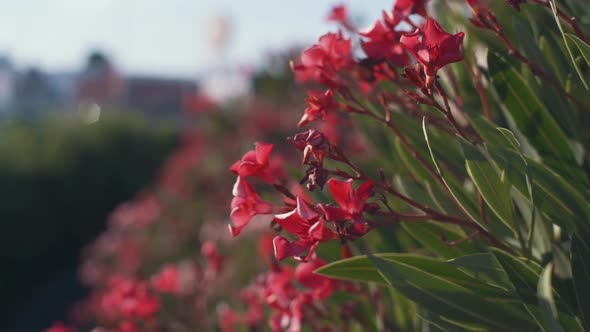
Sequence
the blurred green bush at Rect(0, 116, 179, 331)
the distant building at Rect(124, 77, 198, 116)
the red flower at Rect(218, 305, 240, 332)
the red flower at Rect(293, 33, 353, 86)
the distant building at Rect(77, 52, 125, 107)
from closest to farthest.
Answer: the red flower at Rect(293, 33, 353, 86) < the red flower at Rect(218, 305, 240, 332) < the blurred green bush at Rect(0, 116, 179, 331) < the distant building at Rect(77, 52, 125, 107) < the distant building at Rect(124, 77, 198, 116)

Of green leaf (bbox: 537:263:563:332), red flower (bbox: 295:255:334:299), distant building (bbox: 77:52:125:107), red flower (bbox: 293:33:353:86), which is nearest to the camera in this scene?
green leaf (bbox: 537:263:563:332)

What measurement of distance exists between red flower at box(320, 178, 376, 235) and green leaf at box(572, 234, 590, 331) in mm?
323

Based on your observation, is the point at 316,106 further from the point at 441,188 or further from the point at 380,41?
the point at 441,188

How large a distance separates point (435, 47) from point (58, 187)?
12144mm

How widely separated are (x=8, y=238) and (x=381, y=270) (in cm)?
974

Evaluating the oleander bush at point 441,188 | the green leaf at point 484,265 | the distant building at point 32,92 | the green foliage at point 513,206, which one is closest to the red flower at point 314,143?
the oleander bush at point 441,188

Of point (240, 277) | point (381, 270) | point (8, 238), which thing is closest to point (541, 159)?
point (381, 270)

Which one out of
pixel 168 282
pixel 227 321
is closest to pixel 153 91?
pixel 168 282

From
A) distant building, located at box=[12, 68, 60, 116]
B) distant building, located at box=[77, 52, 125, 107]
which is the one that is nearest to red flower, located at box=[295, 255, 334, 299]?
distant building, located at box=[77, 52, 125, 107]

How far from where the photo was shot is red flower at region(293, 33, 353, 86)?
130 cm

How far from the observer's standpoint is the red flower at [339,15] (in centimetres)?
161

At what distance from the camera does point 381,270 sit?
Result: 1.05m

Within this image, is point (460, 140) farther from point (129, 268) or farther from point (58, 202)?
point (58, 202)

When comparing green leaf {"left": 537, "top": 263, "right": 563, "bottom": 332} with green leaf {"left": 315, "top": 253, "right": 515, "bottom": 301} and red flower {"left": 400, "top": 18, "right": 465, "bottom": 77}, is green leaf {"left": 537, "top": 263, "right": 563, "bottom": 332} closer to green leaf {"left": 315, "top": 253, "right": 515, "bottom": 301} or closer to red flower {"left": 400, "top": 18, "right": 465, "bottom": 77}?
green leaf {"left": 315, "top": 253, "right": 515, "bottom": 301}
